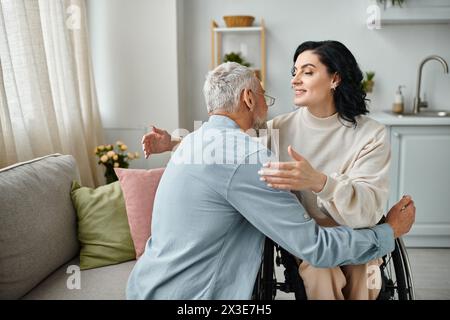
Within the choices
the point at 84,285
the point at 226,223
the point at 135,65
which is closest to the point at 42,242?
the point at 84,285

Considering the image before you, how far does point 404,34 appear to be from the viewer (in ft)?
10.9

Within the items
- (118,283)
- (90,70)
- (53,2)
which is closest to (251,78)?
(118,283)

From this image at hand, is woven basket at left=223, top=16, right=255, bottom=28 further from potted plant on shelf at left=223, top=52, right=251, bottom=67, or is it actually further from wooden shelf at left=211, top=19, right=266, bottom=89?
potted plant on shelf at left=223, top=52, right=251, bottom=67

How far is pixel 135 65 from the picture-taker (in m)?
3.06

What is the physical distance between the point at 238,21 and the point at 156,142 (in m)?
2.00

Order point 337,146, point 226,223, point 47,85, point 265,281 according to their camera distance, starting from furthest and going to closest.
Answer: point 47,85 → point 337,146 → point 265,281 → point 226,223

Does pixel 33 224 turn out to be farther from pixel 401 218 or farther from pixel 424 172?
pixel 424 172

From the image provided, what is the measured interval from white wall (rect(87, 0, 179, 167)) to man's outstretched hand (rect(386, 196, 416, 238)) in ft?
6.79

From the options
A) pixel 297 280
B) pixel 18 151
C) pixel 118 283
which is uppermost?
pixel 18 151

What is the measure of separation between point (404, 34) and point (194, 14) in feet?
5.13

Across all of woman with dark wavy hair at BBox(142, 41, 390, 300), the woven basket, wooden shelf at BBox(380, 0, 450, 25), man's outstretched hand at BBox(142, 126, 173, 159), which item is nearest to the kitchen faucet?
wooden shelf at BBox(380, 0, 450, 25)

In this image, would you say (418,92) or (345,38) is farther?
(345,38)

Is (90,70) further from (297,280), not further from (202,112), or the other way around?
(297,280)

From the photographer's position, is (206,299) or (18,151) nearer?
(206,299)
